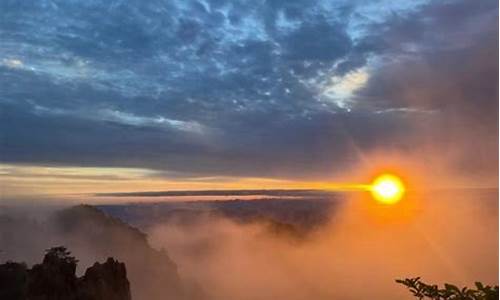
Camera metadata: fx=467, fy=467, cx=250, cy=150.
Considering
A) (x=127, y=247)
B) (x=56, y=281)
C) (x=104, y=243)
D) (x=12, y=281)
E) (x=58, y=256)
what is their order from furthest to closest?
(x=104, y=243) → (x=127, y=247) → (x=58, y=256) → (x=56, y=281) → (x=12, y=281)

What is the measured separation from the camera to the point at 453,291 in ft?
30.7

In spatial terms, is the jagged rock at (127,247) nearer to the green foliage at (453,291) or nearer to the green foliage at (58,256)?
the green foliage at (58,256)

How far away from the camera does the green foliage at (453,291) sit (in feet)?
30.3

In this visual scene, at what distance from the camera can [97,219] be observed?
573ft

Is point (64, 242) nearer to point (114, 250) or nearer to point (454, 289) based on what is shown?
point (114, 250)

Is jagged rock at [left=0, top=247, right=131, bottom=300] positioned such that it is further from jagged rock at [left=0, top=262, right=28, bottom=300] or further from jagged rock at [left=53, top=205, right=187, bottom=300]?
jagged rock at [left=53, top=205, right=187, bottom=300]

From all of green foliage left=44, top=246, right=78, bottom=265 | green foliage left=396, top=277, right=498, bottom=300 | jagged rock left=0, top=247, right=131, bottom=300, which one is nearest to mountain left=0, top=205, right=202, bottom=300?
jagged rock left=0, top=247, right=131, bottom=300

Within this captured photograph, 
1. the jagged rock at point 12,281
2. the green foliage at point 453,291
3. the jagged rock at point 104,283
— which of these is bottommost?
the green foliage at point 453,291

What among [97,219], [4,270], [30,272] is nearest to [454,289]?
[4,270]

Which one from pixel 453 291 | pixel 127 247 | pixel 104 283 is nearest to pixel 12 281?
pixel 104 283

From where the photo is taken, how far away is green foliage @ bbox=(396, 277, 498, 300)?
30.3 feet

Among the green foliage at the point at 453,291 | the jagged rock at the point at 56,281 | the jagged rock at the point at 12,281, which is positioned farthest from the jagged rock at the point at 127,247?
the green foliage at the point at 453,291

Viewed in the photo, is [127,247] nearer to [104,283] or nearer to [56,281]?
[104,283]

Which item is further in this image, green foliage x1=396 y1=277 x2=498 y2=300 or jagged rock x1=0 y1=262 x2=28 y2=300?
jagged rock x1=0 y1=262 x2=28 y2=300
